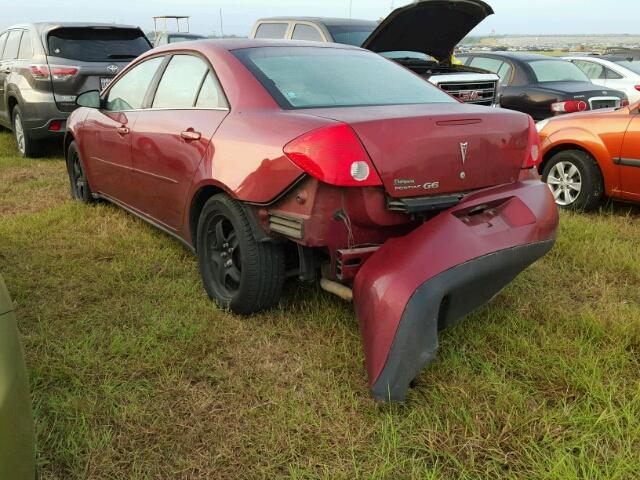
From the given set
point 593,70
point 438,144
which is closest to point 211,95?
point 438,144

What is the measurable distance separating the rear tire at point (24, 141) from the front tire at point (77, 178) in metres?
2.64

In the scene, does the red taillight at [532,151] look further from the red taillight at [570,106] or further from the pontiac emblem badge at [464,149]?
the red taillight at [570,106]

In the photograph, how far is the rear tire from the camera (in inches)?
314

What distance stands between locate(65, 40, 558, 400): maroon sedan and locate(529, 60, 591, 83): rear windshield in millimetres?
5869

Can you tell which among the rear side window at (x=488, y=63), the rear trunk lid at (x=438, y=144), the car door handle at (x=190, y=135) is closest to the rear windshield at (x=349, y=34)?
the rear side window at (x=488, y=63)

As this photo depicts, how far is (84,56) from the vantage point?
782cm

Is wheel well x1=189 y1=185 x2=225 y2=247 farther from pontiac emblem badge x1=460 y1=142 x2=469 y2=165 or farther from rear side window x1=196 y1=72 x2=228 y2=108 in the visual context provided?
pontiac emblem badge x1=460 y1=142 x2=469 y2=165

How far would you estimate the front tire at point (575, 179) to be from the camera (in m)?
5.39

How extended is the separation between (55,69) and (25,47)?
3.40 ft

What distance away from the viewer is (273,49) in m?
3.60

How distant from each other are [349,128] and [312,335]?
1109mm

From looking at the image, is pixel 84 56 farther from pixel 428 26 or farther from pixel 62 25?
pixel 428 26

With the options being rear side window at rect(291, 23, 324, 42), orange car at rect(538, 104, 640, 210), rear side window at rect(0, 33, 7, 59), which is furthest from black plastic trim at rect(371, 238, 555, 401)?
rear side window at rect(0, 33, 7, 59)

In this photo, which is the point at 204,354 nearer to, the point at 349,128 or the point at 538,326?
the point at 349,128
